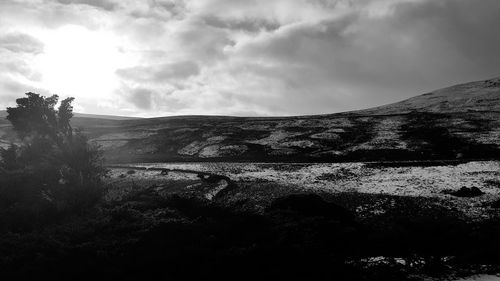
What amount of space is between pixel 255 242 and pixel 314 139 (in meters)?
49.3

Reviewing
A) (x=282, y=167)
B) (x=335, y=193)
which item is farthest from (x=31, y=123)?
(x=282, y=167)

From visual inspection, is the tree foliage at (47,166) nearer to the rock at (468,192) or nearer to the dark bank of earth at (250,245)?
the dark bank of earth at (250,245)

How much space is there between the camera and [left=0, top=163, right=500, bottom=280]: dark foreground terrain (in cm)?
2041

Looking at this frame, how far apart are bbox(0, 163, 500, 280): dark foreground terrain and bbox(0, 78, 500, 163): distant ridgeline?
87.3ft

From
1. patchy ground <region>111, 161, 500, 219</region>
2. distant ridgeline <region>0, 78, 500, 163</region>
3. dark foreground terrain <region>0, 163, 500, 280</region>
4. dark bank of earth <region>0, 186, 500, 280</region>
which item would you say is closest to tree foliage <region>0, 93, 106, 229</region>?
dark foreground terrain <region>0, 163, 500, 280</region>

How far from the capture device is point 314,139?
71.6 metres

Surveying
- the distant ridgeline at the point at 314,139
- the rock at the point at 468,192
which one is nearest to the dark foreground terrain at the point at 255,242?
the rock at the point at 468,192

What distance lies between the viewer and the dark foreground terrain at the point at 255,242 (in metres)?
20.4

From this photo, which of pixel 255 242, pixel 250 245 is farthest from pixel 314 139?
pixel 250 245

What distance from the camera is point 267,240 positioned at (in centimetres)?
2388

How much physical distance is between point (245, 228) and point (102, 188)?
12194 mm

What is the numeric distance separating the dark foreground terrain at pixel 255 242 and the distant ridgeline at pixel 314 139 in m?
26.6

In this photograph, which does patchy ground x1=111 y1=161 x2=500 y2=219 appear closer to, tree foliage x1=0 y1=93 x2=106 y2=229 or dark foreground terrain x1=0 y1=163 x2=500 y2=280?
dark foreground terrain x1=0 y1=163 x2=500 y2=280

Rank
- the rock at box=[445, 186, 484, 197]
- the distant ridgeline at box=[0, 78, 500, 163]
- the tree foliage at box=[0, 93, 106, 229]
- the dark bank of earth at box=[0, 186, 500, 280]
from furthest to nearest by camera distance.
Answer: the distant ridgeline at box=[0, 78, 500, 163]
the rock at box=[445, 186, 484, 197]
the tree foliage at box=[0, 93, 106, 229]
the dark bank of earth at box=[0, 186, 500, 280]
